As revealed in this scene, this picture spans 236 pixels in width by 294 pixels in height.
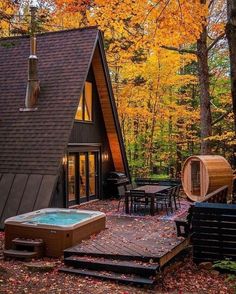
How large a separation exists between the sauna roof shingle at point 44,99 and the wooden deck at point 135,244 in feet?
10.4

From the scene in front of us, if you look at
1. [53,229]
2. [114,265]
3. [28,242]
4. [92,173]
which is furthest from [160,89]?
[114,265]

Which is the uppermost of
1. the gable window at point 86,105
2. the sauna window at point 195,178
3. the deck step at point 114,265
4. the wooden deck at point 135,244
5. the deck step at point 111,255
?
the gable window at point 86,105

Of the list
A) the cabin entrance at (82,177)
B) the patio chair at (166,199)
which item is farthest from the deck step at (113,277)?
the cabin entrance at (82,177)

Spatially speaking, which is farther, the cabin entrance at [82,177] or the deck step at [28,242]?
the cabin entrance at [82,177]

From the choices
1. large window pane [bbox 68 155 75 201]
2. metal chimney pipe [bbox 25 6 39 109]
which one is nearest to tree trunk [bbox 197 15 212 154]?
large window pane [bbox 68 155 75 201]

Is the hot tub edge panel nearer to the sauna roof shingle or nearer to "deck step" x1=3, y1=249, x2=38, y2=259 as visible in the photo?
"deck step" x1=3, y1=249, x2=38, y2=259

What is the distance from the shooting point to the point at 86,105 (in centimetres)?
1534

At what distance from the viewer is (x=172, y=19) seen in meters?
12.4

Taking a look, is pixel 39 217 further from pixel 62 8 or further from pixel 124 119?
pixel 124 119

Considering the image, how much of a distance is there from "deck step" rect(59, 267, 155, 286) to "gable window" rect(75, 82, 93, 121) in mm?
8157

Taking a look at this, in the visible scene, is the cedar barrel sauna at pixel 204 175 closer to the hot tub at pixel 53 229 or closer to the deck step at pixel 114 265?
the hot tub at pixel 53 229

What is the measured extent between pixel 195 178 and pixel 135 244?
8158 mm

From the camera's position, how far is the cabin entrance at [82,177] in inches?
560

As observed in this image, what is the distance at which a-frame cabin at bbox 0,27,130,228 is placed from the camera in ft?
39.0
